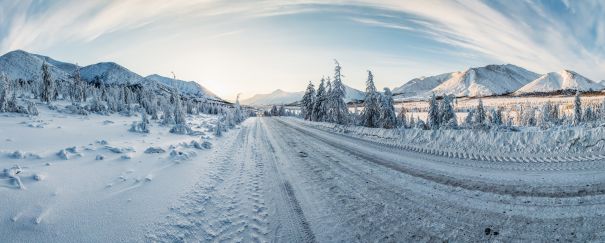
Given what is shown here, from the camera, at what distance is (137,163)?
9680 mm

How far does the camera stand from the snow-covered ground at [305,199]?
4.42 m

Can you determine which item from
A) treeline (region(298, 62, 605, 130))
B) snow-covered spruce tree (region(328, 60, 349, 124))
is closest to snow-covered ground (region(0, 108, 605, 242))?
treeline (region(298, 62, 605, 130))

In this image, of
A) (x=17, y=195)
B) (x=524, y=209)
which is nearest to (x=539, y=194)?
(x=524, y=209)

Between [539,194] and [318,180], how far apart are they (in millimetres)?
4510

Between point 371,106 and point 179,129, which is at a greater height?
point 371,106

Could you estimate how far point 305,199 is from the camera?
21.0ft

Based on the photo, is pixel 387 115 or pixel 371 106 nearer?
pixel 387 115

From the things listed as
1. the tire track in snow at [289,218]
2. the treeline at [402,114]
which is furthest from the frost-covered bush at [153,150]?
the treeline at [402,114]

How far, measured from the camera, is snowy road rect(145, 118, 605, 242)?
4320 millimetres

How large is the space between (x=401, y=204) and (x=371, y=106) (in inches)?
1390

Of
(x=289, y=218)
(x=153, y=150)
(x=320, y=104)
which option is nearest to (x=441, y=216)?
(x=289, y=218)

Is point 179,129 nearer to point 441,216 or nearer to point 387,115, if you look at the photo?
point 441,216

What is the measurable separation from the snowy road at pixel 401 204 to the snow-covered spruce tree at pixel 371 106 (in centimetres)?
3041

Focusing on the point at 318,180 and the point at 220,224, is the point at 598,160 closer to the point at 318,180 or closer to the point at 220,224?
the point at 318,180
